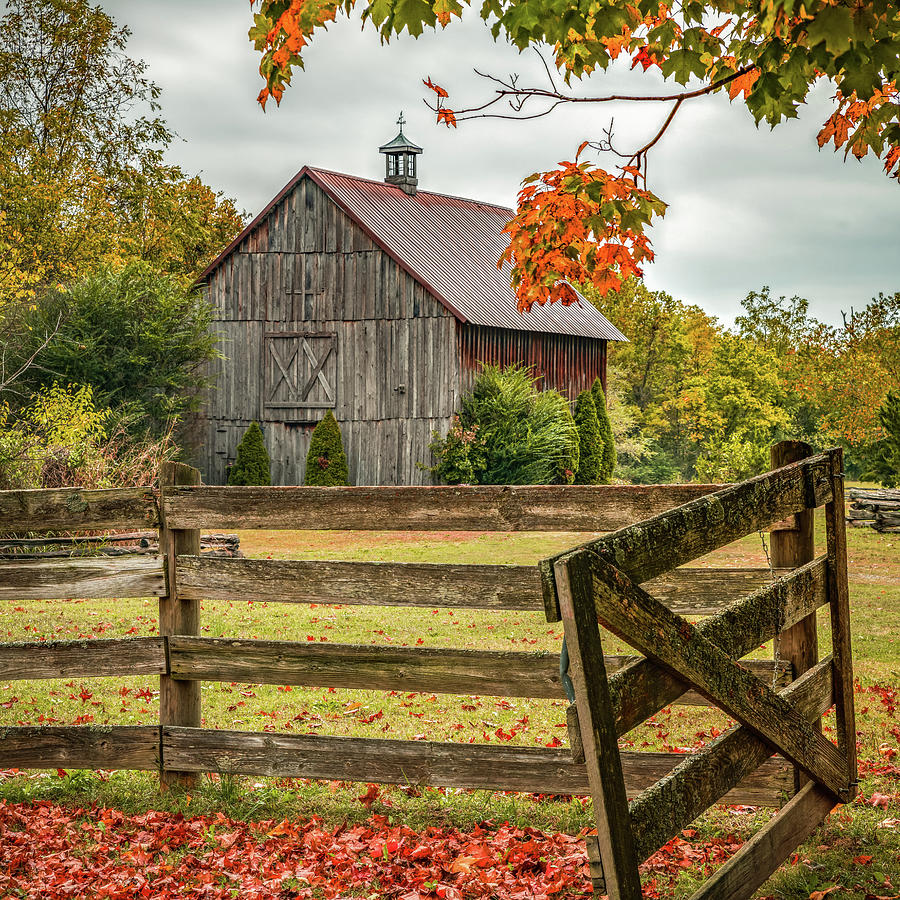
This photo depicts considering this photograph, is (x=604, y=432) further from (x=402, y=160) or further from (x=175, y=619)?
(x=175, y=619)

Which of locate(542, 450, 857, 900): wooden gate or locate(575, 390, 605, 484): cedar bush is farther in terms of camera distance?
locate(575, 390, 605, 484): cedar bush

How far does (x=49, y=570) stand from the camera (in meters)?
5.93

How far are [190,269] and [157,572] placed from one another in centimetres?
4362

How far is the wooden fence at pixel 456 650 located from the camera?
11.9 ft

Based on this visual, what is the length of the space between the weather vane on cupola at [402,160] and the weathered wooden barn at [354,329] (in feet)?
5.76

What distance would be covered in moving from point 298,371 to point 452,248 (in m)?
6.42

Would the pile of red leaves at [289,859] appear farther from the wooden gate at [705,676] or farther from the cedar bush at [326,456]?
the cedar bush at [326,456]

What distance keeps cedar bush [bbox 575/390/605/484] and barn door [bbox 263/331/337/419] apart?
838 centimetres

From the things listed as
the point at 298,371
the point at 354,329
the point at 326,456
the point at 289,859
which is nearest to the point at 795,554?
the point at 289,859

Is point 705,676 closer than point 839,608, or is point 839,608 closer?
point 705,676

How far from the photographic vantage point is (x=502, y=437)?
95.6ft

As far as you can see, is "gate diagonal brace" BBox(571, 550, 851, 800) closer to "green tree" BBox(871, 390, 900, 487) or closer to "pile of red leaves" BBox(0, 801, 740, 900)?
"pile of red leaves" BBox(0, 801, 740, 900)

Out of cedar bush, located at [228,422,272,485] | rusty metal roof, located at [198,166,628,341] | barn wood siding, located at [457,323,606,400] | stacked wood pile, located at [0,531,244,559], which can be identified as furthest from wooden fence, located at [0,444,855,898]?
cedar bush, located at [228,422,272,485]

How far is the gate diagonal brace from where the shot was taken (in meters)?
2.90
